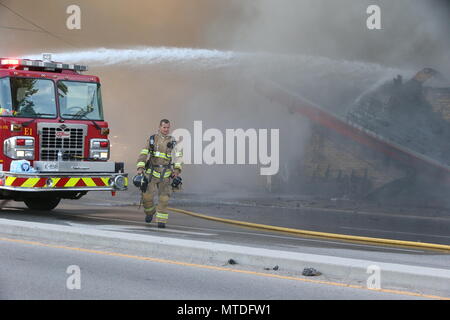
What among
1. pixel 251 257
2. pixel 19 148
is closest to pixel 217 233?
pixel 251 257

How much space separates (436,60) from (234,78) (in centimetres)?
613

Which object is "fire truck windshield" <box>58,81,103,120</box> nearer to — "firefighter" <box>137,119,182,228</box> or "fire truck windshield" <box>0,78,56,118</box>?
"fire truck windshield" <box>0,78,56,118</box>

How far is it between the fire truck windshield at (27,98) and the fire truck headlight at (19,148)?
0.42 meters

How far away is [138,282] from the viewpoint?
247 inches

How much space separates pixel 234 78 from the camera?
21.1 meters

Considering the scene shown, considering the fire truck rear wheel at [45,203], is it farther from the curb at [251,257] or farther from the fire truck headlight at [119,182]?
the curb at [251,257]

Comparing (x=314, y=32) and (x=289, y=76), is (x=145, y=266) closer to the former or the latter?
(x=289, y=76)

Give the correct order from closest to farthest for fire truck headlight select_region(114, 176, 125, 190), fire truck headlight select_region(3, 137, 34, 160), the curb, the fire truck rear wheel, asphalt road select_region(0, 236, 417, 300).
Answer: asphalt road select_region(0, 236, 417, 300) → the curb → fire truck headlight select_region(3, 137, 34, 160) → fire truck headlight select_region(114, 176, 125, 190) → the fire truck rear wheel

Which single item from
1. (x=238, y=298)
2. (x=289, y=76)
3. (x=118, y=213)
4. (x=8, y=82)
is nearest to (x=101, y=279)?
(x=238, y=298)

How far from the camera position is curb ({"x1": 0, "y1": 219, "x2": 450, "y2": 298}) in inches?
245

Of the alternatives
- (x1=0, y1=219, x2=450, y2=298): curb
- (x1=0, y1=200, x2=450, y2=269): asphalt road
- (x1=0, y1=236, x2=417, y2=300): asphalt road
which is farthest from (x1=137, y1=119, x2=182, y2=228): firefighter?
(x1=0, y1=236, x2=417, y2=300): asphalt road

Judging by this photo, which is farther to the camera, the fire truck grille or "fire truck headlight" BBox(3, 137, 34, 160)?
the fire truck grille

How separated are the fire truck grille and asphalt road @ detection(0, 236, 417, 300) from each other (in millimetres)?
3879

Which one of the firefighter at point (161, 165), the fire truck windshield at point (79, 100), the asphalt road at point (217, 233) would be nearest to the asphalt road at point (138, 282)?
the asphalt road at point (217, 233)
